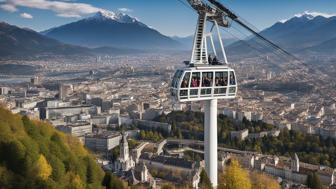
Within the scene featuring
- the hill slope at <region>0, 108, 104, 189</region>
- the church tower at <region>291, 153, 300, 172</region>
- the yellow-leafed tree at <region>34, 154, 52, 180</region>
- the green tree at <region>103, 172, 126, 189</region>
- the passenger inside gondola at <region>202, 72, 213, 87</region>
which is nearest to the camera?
the hill slope at <region>0, 108, 104, 189</region>

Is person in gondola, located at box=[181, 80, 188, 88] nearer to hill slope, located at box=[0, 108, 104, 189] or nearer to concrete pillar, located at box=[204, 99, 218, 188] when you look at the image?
concrete pillar, located at box=[204, 99, 218, 188]

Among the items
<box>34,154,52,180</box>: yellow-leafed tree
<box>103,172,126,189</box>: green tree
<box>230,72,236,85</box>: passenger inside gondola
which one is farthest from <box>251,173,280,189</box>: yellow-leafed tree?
<box>34,154,52,180</box>: yellow-leafed tree

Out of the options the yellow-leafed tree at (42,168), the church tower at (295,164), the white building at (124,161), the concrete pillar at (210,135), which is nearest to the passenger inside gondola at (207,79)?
the concrete pillar at (210,135)

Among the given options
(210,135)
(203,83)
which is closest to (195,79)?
(203,83)

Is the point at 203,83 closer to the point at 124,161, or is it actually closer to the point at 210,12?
the point at 210,12

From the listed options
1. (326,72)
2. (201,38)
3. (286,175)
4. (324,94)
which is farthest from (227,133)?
(326,72)

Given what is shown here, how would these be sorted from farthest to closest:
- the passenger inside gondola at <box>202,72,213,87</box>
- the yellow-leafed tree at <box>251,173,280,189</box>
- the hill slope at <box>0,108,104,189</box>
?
the yellow-leafed tree at <box>251,173,280,189</box> < the passenger inside gondola at <box>202,72,213,87</box> < the hill slope at <box>0,108,104,189</box>

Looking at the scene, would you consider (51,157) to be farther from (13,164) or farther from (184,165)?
(184,165)
